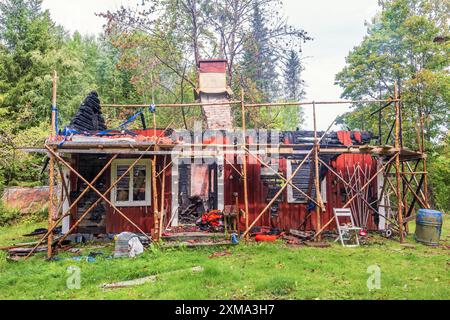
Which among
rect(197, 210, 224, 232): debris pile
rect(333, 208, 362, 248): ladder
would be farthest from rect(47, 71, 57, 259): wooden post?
rect(333, 208, 362, 248): ladder

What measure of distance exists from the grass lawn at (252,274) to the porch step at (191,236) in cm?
101

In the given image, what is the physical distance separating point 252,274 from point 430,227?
22.1 ft

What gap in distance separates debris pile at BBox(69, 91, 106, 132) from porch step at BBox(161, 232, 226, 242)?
16.0 feet

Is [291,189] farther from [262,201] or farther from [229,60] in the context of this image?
[229,60]

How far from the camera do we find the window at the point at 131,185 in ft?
35.2

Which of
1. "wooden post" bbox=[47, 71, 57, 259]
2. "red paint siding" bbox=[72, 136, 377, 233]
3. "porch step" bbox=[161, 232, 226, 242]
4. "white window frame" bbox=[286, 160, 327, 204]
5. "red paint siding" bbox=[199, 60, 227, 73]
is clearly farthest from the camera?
"red paint siding" bbox=[199, 60, 227, 73]

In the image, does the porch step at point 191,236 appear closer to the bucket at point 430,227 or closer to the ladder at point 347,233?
the ladder at point 347,233

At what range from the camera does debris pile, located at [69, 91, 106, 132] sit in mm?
10554

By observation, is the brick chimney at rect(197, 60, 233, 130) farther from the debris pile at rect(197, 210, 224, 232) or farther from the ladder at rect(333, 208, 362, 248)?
the ladder at rect(333, 208, 362, 248)

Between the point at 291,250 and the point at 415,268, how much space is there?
9.69 feet

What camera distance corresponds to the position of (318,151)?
31.3 feet

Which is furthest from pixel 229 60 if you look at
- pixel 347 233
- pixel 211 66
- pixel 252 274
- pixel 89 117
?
pixel 252 274

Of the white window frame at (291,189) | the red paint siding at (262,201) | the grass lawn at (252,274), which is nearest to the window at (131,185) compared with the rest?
the red paint siding at (262,201)
